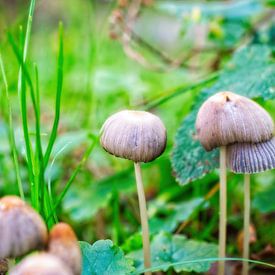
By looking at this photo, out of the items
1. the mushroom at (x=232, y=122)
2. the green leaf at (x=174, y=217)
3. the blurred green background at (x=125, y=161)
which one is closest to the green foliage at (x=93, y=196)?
the blurred green background at (x=125, y=161)

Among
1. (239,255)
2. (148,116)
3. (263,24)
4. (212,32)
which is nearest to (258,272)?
(239,255)

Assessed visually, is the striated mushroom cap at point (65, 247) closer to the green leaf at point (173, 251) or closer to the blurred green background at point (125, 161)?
the blurred green background at point (125, 161)

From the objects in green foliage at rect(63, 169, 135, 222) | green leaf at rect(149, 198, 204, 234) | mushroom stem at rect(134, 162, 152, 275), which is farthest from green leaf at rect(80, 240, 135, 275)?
green foliage at rect(63, 169, 135, 222)

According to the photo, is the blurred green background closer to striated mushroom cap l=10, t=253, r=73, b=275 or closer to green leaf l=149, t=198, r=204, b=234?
green leaf l=149, t=198, r=204, b=234

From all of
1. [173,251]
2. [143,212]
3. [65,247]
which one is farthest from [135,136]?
[173,251]

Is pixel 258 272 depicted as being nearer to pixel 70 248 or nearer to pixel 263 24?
pixel 70 248

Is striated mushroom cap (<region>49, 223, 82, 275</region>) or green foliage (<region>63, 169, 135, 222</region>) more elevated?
striated mushroom cap (<region>49, 223, 82, 275</region>)
